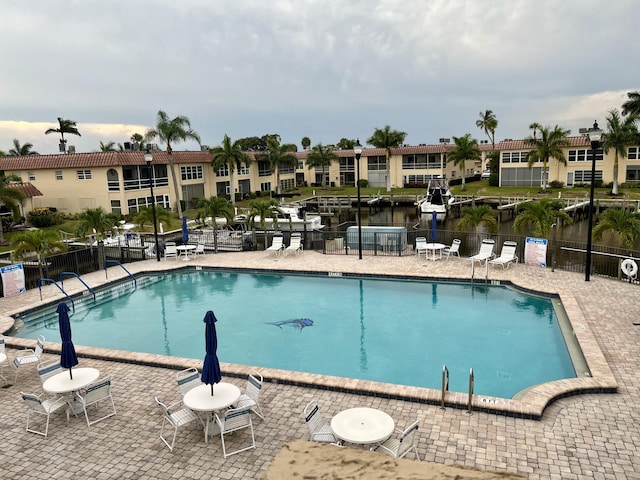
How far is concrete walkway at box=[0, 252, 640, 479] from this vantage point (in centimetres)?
693

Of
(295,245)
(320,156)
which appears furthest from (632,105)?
(295,245)

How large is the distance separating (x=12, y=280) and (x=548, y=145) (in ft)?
166

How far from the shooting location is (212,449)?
7.48m

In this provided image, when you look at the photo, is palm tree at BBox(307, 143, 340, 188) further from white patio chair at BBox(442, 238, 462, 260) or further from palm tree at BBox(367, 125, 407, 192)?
white patio chair at BBox(442, 238, 462, 260)

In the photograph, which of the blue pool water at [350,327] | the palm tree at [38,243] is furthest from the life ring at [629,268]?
the palm tree at [38,243]

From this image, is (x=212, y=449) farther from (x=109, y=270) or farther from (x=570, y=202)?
(x=570, y=202)

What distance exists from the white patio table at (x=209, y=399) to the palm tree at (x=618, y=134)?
49.8 metres

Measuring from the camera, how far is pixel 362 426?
275 inches

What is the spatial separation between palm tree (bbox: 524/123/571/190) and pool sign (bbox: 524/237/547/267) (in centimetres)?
3680

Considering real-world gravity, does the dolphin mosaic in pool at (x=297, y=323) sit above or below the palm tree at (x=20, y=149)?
below

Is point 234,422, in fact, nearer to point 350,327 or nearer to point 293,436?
point 293,436

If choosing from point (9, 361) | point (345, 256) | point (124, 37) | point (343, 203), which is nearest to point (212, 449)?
point (9, 361)

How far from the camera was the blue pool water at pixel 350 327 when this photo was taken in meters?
11.5

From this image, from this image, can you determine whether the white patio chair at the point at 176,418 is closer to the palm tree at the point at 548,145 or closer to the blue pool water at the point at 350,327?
the blue pool water at the point at 350,327
